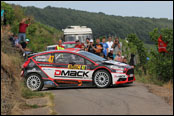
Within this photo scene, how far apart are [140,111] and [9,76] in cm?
379

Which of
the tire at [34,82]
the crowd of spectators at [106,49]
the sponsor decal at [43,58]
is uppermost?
the crowd of spectators at [106,49]

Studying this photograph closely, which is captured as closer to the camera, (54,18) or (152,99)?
(152,99)

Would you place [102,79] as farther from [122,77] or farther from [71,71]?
[71,71]

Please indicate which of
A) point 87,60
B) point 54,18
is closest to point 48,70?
point 87,60

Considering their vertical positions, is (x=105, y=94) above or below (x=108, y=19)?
below

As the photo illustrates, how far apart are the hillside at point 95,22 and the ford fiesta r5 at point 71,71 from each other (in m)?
115

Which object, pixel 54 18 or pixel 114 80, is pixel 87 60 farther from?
pixel 54 18

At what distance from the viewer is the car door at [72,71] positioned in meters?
17.0

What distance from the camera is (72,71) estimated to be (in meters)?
17.1

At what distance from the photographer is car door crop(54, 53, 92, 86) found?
1697 centimetres

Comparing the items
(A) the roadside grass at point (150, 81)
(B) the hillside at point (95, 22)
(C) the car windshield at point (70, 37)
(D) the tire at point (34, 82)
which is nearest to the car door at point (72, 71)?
(D) the tire at point (34, 82)

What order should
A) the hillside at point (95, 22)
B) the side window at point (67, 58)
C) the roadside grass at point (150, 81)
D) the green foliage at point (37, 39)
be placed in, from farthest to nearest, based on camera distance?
the hillside at point (95, 22) < the green foliage at point (37, 39) < the roadside grass at point (150, 81) < the side window at point (67, 58)

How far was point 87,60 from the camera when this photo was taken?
56.2 ft

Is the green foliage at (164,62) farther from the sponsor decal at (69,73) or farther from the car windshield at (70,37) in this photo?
the sponsor decal at (69,73)
